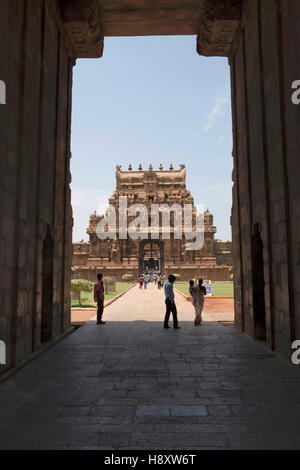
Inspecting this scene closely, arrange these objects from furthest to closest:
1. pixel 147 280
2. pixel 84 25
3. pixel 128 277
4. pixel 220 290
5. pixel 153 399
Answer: pixel 128 277 < pixel 147 280 < pixel 220 290 < pixel 84 25 < pixel 153 399

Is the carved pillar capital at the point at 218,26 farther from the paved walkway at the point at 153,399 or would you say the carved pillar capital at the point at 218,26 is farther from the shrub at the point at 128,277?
the shrub at the point at 128,277

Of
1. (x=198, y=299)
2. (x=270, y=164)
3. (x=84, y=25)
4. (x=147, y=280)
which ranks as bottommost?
(x=147, y=280)

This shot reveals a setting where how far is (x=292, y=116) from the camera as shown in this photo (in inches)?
200

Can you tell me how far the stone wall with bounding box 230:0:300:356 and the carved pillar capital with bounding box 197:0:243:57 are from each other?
0.32 meters

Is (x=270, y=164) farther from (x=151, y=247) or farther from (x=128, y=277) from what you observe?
(x=151, y=247)

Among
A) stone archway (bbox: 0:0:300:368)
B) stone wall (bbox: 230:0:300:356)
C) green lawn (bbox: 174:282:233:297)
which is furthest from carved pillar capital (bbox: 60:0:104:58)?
green lawn (bbox: 174:282:233:297)

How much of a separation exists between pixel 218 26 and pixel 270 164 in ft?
14.6

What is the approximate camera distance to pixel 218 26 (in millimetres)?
8000

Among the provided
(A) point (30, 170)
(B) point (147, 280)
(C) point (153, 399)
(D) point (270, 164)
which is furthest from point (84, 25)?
(B) point (147, 280)

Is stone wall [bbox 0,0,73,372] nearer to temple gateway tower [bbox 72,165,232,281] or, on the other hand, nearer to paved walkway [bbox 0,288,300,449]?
paved walkway [bbox 0,288,300,449]

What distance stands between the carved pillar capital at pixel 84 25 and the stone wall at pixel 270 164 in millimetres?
3681

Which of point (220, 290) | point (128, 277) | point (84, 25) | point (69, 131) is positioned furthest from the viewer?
point (128, 277)
